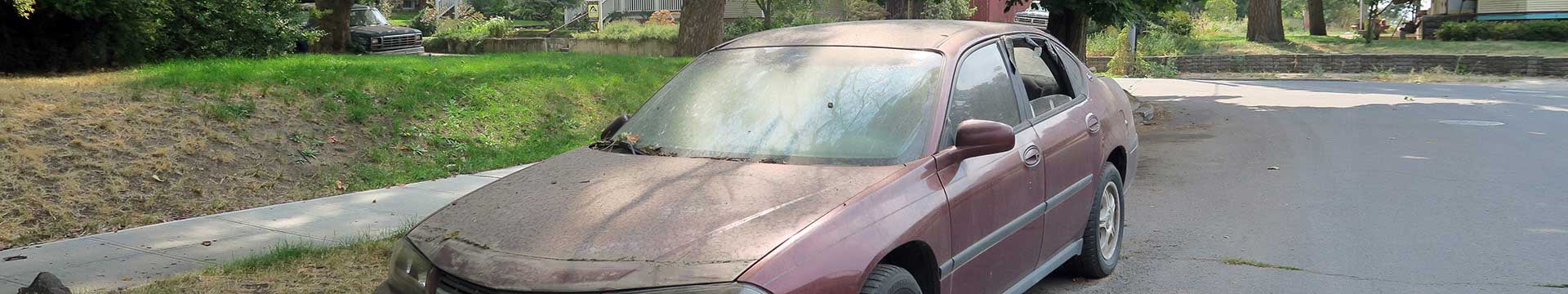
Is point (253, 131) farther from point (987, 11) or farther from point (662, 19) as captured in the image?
point (987, 11)

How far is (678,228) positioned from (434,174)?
6.32m

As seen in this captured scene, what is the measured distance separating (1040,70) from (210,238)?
463cm

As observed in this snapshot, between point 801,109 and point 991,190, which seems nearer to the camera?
point 991,190

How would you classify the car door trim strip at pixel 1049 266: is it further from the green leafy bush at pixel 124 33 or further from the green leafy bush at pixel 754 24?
the green leafy bush at pixel 754 24

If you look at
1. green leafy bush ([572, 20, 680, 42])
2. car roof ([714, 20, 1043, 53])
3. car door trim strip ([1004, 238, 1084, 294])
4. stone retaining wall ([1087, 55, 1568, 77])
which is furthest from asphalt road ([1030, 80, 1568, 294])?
green leafy bush ([572, 20, 680, 42])

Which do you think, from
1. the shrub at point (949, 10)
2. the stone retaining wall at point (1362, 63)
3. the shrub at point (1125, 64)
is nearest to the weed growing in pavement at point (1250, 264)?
the shrub at point (1125, 64)

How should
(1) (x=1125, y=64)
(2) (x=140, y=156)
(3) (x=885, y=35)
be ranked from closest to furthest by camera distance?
1. (3) (x=885, y=35)
2. (2) (x=140, y=156)
3. (1) (x=1125, y=64)

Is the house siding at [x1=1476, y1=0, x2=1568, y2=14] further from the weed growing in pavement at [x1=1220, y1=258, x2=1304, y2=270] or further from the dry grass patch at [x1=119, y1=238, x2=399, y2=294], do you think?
the dry grass patch at [x1=119, y1=238, x2=399, y2=294]

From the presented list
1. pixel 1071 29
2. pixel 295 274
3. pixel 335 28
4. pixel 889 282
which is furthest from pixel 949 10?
pixel 889 282

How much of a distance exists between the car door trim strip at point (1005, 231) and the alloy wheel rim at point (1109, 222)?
44cm

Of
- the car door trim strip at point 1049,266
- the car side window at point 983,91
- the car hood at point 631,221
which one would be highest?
the car side window at point 983,91

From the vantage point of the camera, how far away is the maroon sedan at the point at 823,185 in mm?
3555

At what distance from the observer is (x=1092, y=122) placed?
5.84m

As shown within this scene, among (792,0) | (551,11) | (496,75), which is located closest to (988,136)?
(496,75)
